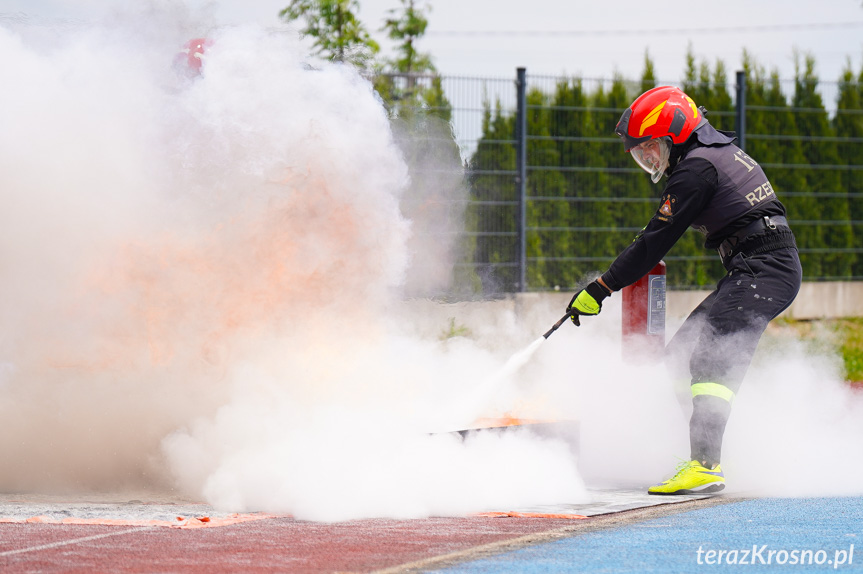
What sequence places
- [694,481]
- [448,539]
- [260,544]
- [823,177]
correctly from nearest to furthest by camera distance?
1. [260,544]
2. [448,539]
3. [694,481]
4. [823,177]

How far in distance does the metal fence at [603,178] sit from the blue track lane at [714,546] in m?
5.14

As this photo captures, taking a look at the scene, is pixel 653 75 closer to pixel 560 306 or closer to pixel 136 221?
pixel 560 306

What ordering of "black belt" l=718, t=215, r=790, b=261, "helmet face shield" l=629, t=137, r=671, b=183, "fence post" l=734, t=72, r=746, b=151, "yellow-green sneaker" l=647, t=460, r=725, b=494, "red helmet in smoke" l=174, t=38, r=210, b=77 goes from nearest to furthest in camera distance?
"yellow-green sneaker" l=647, t=460, r=725, b=494
"black belt" l=718, t=215, r=790, b=261
"helmet face shield" l=629, t=137, r=671, b=183
"red helmet in smoke" l=174, t=38, r=210, b=77
"fence post" l=734, t=72, r=746, b=151

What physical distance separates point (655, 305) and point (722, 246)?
533mm

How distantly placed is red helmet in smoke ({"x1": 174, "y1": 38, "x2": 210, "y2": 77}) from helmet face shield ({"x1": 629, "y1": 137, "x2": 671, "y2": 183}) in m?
2.40

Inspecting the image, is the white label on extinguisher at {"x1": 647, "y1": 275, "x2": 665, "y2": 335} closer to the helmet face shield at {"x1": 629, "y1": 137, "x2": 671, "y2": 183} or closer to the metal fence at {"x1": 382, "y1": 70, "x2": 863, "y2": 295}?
the helmet face shield at {"x1": 629, "y1": 137, "x2": 671, "y2": 183}

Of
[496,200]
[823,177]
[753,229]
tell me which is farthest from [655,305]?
[823,177]

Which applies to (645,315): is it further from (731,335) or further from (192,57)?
(192,57)

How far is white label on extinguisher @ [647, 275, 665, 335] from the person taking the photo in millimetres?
6266

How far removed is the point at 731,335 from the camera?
5.74 meters

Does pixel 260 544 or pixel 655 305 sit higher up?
pixel 655 305

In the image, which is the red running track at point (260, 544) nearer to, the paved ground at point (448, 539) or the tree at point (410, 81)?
the paved ground at point (448, 539)

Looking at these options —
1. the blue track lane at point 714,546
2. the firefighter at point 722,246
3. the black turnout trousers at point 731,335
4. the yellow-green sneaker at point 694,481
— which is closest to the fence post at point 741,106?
the firefighter at point 722,246

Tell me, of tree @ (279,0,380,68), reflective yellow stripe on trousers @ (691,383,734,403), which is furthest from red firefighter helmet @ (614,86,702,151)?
tree @ (279,0,380,68)
